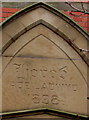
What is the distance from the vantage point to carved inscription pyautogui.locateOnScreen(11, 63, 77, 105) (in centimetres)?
475

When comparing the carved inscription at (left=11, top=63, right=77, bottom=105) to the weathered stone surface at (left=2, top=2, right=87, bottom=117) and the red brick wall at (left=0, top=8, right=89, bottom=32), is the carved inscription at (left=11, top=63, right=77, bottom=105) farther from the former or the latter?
the red brick wall at (left=0, top=8, right=89, bottom=32)

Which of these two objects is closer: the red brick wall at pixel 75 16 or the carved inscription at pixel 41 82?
the carved inscription at pixel 41 82

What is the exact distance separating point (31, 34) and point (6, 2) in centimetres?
79

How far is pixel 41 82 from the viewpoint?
481cm

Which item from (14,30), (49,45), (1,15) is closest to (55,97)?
(49,45)

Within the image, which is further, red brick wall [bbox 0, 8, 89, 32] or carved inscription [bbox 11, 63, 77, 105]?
red brick wall [bbox 0, 8, 89, 32]

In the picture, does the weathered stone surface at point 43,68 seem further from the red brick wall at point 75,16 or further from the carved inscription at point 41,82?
the red brick wall at point 75,16

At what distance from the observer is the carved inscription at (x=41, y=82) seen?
475 centimetres

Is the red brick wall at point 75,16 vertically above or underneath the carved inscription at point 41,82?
above

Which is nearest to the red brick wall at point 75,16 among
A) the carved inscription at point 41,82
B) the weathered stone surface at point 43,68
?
the weathered stone surface at point 43,68

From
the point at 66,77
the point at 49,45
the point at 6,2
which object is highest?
the point at 6,2

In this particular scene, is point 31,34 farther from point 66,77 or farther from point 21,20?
point 66,77

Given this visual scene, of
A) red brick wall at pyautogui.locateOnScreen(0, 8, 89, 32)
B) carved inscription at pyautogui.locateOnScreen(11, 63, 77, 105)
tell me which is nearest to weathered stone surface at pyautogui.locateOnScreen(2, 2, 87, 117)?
carved inscription at pyautogui.locateOnScreen(11, 63, 77, 105)

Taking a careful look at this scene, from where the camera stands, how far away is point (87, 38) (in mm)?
4988
